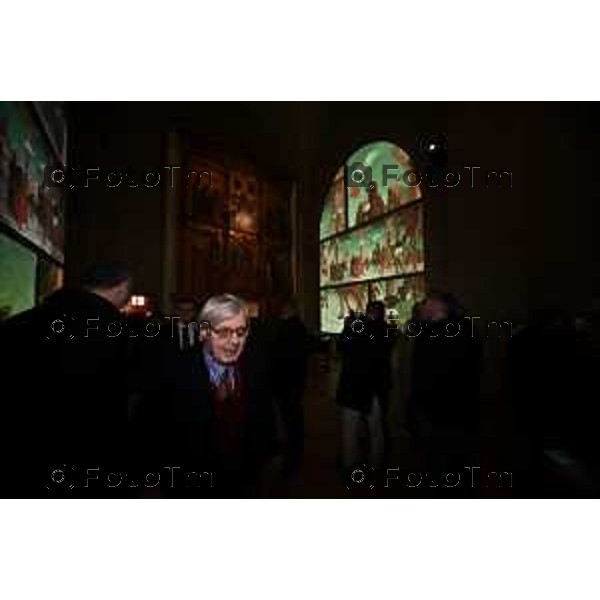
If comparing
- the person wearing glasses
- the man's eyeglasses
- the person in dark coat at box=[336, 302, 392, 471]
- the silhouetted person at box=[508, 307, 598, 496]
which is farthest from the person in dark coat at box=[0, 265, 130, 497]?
the silhouetted person at box=[508, 307, 598, 496]

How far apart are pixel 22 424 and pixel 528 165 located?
6.51ft

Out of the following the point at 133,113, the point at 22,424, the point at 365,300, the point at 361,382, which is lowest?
the point at 22,424

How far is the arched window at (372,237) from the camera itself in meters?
2.03

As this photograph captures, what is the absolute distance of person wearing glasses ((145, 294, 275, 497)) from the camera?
1.62m

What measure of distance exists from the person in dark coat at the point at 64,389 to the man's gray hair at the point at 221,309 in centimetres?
29

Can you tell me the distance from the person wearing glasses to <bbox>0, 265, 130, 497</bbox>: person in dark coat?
0.21 meters

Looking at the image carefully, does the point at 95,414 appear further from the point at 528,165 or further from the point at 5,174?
the point at 528,165

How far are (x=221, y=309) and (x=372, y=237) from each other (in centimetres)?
76

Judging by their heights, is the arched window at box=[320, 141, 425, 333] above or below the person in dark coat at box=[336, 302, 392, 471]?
above

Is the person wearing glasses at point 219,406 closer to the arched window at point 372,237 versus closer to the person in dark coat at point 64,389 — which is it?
the person in dark coat at point 64,389

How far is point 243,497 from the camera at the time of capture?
1.83 meters

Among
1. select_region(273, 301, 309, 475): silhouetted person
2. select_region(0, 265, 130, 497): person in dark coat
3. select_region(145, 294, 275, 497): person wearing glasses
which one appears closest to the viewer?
select_region(145, 294, 275, 497): person wearing glasses

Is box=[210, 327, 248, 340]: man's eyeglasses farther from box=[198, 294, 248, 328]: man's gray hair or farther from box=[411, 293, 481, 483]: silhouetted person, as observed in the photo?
box=[411, 293, 481, 483]: silhouetted person
